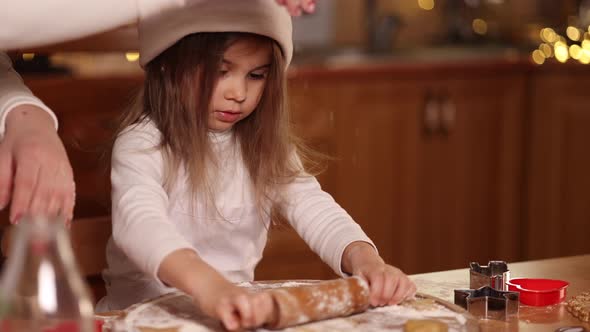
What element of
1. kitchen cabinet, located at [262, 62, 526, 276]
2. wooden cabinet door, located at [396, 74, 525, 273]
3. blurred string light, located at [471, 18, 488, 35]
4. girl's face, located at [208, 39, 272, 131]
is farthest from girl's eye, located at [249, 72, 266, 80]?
blurred string light, located at [471, 18, 488, 35]

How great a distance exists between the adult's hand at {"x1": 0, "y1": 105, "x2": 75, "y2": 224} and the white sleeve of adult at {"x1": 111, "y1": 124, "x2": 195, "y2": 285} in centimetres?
11

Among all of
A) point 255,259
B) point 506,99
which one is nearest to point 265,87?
point 255,259

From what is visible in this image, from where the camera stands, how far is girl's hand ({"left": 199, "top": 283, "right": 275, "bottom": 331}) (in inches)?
36.9

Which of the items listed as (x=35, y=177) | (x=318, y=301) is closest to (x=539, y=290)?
(x=318, y=301)

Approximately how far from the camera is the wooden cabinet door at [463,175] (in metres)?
3.32

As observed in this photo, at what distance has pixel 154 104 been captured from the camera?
4.63ft

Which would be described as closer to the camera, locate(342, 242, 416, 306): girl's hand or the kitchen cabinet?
locate(342, 242, 416, 306): girl's hand

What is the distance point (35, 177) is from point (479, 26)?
126 inches

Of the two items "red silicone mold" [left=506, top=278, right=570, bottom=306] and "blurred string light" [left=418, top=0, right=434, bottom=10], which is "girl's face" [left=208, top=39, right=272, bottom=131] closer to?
"red silicone mold" [left=506, top=278, right=570, bottom=306]

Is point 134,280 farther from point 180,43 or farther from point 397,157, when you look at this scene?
point 397,157

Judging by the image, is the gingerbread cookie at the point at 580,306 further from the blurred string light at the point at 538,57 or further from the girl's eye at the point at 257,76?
the blurred string light at the point at 538,57

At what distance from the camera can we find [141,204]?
3.85 feet

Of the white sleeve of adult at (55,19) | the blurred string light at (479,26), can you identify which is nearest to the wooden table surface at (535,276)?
the white sleeve of adult at (55,19)

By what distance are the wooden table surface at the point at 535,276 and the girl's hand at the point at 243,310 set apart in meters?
0.27
